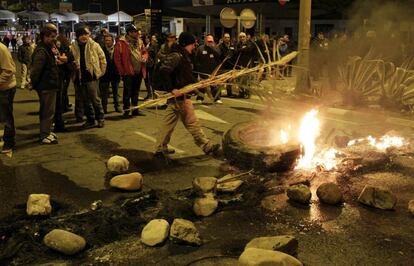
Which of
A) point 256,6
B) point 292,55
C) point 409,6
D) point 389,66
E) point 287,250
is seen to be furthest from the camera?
point 256,6

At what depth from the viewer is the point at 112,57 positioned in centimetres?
1040

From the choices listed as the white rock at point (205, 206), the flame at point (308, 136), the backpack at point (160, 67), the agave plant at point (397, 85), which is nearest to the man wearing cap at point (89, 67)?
the backpack at point (160, 67)

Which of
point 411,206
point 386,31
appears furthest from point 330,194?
point 386,31

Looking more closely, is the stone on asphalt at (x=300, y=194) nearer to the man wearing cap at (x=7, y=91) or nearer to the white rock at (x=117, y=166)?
the white rock at (x=117, y=166)

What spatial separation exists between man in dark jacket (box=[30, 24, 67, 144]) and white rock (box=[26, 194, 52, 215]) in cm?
325

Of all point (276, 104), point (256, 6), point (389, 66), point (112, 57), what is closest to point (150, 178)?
point (276, 104)

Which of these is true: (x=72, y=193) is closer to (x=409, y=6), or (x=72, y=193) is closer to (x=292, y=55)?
(x=292, y=55)

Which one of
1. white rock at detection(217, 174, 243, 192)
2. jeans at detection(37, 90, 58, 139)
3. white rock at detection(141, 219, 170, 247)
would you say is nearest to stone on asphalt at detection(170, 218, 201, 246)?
white rock at detection(141, 219, 170, 247)

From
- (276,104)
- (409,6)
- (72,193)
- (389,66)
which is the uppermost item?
(409,6)

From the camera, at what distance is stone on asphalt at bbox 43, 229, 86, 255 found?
4.09 meters

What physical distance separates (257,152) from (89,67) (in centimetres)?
442

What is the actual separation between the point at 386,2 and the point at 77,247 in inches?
445

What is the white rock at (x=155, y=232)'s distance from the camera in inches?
169

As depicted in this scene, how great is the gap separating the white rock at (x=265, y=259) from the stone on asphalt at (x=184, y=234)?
696 mm
